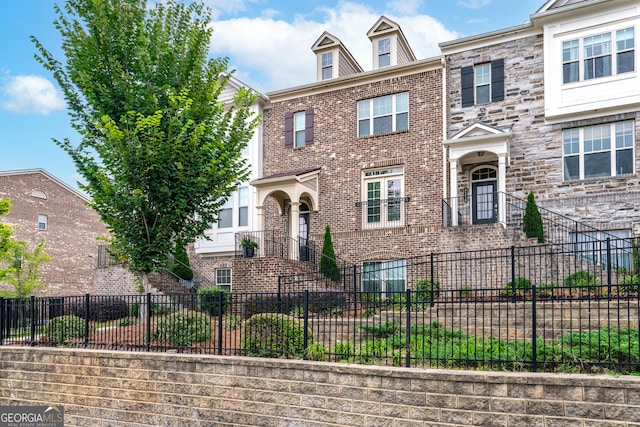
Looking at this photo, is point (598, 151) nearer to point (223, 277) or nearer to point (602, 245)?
point (602, 245)

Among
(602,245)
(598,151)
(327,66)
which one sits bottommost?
(602,245)

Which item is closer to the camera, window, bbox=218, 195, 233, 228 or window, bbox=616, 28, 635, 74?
window, bbox=616, 28, 635, 74

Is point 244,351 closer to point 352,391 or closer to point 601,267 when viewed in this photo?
point 352,391

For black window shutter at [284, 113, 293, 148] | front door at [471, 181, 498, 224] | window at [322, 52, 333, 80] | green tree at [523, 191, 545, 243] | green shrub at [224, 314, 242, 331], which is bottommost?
green shrub at [224, 314, 242, 331]

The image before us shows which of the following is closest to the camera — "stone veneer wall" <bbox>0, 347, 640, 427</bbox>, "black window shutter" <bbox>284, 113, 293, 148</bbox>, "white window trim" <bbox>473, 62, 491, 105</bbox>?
"stone veneer wall" <bbox>0, 347, 640, 427</bbox>

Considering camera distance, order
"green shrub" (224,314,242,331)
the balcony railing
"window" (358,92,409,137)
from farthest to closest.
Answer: "window" (358,92,409,137) → the balcony railing → "green shrub" (224,314,242,331)

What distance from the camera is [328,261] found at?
19.0 metres

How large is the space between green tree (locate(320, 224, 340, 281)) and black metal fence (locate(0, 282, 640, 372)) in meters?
5.88

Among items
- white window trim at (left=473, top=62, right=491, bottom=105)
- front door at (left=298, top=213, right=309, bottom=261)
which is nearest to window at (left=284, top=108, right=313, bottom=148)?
front door at (left=298, top=213, right=309, bottom=261)

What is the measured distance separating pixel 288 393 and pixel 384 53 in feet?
52.4

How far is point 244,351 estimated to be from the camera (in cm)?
943

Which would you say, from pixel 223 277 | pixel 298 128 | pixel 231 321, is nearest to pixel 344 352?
pixel 231 321

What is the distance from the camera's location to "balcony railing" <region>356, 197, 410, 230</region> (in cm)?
1908

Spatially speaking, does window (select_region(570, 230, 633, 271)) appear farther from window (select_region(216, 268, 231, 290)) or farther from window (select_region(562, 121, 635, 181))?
window (select_region(216, 268, 231, 290))
